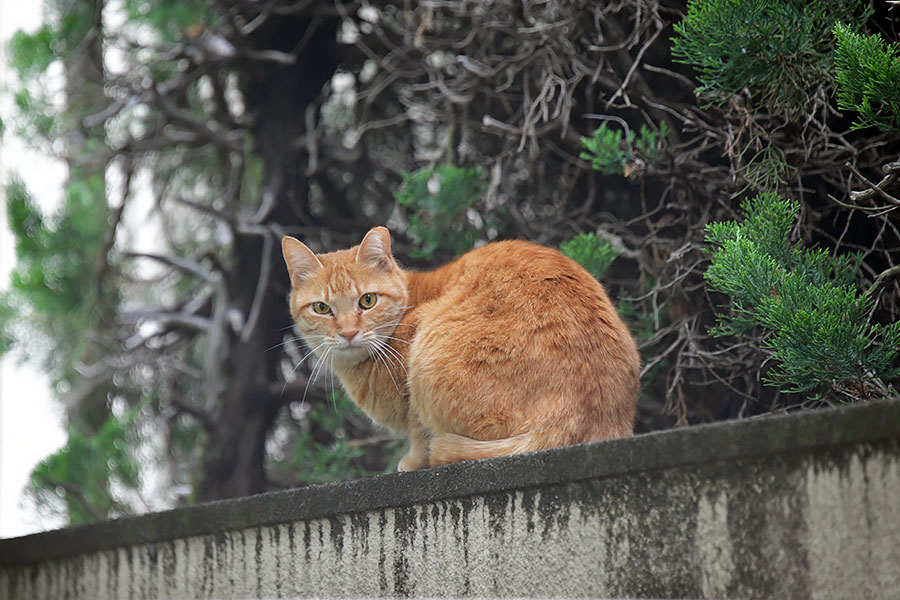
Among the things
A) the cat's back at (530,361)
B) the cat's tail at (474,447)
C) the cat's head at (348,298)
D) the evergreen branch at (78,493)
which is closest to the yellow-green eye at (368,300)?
the cat's head at (348,298)

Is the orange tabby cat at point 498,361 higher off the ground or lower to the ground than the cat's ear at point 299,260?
lower

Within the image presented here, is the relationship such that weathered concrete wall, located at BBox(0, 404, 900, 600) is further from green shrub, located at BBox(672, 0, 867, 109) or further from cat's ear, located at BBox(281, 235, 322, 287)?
green shrub, located at BBox(672, 0, 867, 109)

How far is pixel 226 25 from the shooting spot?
152 inches

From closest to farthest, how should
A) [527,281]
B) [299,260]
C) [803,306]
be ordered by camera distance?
[803,306]
[527,281]
[299,260]

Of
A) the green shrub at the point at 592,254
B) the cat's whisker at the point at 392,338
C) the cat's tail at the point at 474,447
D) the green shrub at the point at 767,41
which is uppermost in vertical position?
the green shrub at the point at 767,41

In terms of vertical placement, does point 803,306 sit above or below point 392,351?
below

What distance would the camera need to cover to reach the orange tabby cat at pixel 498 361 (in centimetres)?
205

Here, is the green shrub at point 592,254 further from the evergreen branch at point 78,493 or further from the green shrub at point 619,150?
the evergreen branch at point 78,493

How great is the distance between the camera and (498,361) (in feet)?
6.89

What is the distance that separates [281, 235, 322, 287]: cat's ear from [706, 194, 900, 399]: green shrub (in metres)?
1.31

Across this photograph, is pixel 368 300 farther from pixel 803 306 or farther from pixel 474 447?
pixel 803 306

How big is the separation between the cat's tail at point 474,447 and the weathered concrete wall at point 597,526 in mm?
193

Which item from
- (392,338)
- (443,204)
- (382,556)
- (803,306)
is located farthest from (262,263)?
(803,306)

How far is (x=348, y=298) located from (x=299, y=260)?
0.25 m
